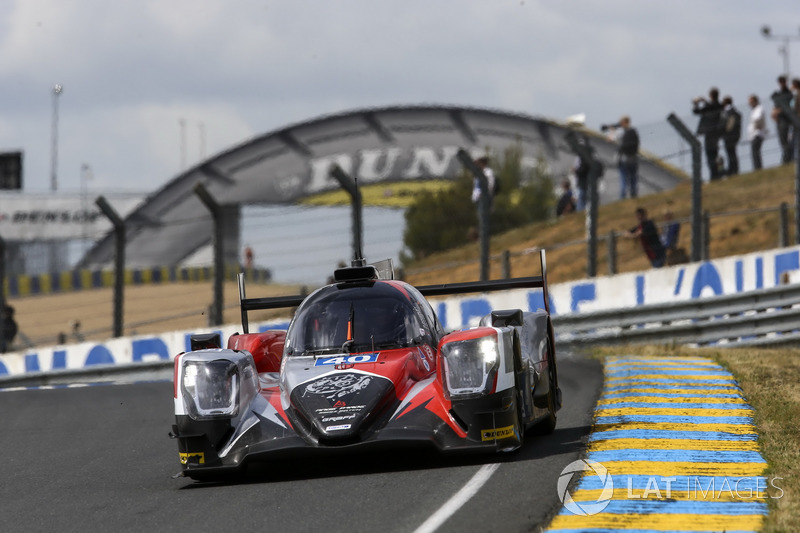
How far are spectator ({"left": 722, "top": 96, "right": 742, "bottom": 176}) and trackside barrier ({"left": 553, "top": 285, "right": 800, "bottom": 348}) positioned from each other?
3809 mm

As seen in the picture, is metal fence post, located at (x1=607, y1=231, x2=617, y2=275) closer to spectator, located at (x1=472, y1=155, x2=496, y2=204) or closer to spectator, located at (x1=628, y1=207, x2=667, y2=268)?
spectator, located at (x1=628, y1=207, x2=667, y2=268)

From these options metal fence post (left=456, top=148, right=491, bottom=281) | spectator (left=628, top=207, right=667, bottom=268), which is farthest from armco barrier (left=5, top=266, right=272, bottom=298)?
spectator (left=628, top=207, right=667, bottom=268)

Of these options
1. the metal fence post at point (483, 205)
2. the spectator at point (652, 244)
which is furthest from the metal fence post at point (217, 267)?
the spectator at point (652, 244)

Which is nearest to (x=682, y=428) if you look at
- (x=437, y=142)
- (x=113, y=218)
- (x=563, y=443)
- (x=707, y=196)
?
(x=563, y=443)

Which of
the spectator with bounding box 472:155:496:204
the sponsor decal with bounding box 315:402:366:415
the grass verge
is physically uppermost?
the spectator with bounding box 472:155:496:204

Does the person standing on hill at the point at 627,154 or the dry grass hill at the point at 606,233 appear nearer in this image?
the person standing on hill at the point at 627,154

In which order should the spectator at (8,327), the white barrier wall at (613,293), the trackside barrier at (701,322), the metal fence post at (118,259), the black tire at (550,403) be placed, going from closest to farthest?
the black tire at (550,403)
the trackside barrier at (701,322)
the white barrier wall at (613,293)
the metal fence post at (118,259)
the spectator at (8,327)

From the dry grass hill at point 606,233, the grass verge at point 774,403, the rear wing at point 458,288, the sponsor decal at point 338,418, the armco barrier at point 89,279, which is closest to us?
the grass verge at point 774,403

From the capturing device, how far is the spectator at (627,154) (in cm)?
2056

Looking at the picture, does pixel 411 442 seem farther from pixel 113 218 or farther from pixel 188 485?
pixel 113 218

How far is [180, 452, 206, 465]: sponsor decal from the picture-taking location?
739 centimetres

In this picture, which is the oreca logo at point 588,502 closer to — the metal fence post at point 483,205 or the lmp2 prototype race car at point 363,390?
the lmp2 prototype race car at point 363,390

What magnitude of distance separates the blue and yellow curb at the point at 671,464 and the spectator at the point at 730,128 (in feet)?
27.8

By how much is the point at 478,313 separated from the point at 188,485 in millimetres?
9658
